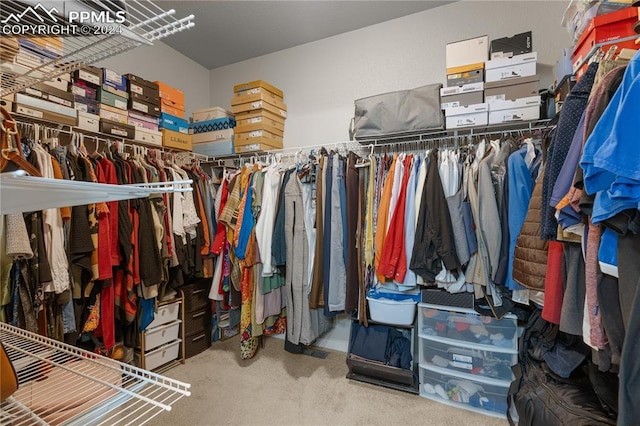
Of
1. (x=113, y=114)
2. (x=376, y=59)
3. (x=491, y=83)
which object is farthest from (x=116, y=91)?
(x=491, y=83)

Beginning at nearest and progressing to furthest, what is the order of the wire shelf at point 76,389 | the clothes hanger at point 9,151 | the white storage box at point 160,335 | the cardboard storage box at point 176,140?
the wire shelf at point 76,389 → the clothes hanger at point 9,151 → the white storage box at point 160,335 → the cardboard storage box at point 176,140

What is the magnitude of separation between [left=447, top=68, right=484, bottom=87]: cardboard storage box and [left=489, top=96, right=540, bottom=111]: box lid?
19cm

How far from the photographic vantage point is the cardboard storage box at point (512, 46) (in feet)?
6.24

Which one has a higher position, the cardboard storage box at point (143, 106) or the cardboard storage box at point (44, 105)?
the cardboard storage box at point (143, 106)

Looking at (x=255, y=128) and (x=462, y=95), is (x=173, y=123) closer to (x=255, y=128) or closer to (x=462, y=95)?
(x=255, y=128)

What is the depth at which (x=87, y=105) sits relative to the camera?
2057mm

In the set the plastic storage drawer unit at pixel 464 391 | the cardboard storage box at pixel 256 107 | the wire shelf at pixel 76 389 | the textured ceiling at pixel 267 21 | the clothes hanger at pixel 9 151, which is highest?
the textured ceiling at pixel 267 21

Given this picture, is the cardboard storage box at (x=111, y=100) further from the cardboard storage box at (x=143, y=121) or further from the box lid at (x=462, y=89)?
the box lid at (x=462, y=89)

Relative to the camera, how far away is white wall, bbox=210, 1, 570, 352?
2154 mm

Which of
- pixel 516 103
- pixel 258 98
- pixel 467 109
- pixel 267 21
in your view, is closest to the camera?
pixel 516 103

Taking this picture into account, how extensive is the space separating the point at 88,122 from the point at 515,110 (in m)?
2.77

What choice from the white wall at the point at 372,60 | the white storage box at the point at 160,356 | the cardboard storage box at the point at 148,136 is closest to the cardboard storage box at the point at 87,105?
the cardboard storage box at the point at 148,136

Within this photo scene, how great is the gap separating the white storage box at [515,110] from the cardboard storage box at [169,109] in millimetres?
2496

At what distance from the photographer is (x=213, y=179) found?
285 centimetres
